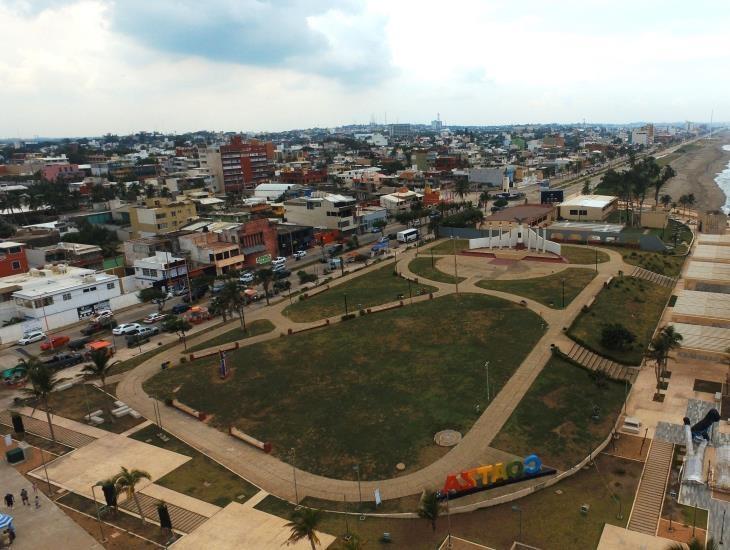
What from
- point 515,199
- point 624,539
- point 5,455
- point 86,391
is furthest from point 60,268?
point 515,199

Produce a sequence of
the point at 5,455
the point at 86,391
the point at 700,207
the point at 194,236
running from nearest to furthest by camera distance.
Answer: the point at 5,455 < the point at 86,391 < the point at 194,236 < the point at 700,207

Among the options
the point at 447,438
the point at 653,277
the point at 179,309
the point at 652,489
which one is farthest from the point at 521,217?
the point at 652,489

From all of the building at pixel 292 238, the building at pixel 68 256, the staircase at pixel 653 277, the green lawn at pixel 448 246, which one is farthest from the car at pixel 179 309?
the staircase at pixel 653 277

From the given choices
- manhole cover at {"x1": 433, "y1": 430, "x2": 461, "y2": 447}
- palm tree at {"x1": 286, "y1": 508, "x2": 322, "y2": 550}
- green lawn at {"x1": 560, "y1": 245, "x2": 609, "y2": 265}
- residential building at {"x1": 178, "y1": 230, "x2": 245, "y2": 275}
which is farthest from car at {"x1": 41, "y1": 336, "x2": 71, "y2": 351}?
green lawn at {"x1": 560, "y1": 245, "x2": 609, "y2": 265}

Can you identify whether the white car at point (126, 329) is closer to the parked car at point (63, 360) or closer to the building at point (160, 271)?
the parked car at point (63, 360)

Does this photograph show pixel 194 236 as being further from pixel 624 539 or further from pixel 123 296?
pixel 624 539
